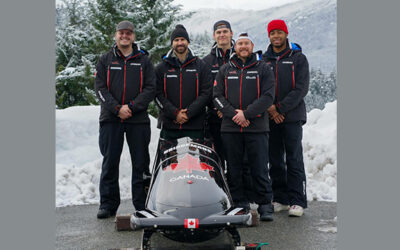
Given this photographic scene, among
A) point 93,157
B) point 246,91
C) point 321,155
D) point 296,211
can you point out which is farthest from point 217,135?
point 93,157

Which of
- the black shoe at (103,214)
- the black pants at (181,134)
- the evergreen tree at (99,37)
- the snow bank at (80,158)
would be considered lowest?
the black shoe at (103,214)

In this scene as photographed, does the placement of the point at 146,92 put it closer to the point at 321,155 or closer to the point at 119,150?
the point at 119,150

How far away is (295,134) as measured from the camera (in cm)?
507

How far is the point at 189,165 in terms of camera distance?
12.6 ft

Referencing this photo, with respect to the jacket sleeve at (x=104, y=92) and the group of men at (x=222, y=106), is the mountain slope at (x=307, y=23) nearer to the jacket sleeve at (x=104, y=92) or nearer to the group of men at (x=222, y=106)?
A: the group of men at (x=222, y=106)

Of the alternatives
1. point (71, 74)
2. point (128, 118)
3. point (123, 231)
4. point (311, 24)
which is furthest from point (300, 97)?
point (311, 24)

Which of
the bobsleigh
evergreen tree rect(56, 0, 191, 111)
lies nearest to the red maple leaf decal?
the bobsleigh

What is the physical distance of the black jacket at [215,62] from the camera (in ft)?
17.5

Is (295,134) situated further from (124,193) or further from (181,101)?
(124,193)

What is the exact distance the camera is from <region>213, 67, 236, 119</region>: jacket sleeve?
4.72 meters

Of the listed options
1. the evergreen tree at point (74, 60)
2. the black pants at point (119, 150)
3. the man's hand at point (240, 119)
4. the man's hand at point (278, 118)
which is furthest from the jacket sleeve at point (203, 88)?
the evergreen tree at point (74, 60)

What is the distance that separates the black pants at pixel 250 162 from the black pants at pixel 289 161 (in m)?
0.40

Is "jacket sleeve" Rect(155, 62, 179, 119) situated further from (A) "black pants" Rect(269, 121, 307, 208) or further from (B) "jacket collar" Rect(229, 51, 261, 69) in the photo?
(A) "black pants" Rect(269, 121, 307, 208)

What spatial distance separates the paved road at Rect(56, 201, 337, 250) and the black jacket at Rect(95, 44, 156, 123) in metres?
1.21
